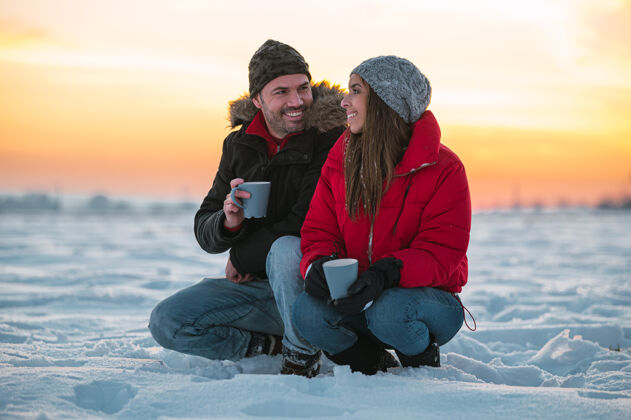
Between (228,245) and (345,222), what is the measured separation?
2.38 ft

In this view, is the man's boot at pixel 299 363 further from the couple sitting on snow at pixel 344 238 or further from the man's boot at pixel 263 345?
the man's boot at pixel 263 345

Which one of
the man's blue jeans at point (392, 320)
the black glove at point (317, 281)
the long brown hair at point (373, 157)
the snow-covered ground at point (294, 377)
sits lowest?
the snow-covered ground at point (294, 377)

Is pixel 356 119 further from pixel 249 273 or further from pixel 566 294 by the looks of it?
pixel 566 294

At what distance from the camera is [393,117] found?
238cm

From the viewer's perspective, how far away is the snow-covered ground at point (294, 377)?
1938mm

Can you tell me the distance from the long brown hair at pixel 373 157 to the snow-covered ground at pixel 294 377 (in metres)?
0.74

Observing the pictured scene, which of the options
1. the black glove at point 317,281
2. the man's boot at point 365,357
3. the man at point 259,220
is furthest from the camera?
the man at point 259,220

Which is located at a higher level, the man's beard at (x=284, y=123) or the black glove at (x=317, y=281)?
the man's beard at (x=284, y=123)

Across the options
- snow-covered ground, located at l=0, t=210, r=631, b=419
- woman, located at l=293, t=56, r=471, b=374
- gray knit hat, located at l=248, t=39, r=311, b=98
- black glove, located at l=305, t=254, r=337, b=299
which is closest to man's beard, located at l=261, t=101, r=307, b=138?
gray knit hat, located at l=248, t=39, r=311, b=98

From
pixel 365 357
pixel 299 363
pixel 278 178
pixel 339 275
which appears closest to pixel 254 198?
pixel 278 178

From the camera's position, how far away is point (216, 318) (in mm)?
2852

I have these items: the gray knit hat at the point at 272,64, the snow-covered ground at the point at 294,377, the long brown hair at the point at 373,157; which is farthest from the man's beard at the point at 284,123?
the snow-covered ground at the point at 294,377

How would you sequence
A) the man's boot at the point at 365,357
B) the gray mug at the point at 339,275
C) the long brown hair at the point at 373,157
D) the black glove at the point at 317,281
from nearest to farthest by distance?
the gray mug at the point at 339,275 → the black glove at the point at 317,281 → the long brown hair at the point at 373,157 → the man's boot at the point at 365,357

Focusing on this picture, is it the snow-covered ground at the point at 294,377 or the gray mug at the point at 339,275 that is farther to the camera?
the gray mug at the point at 339,275
